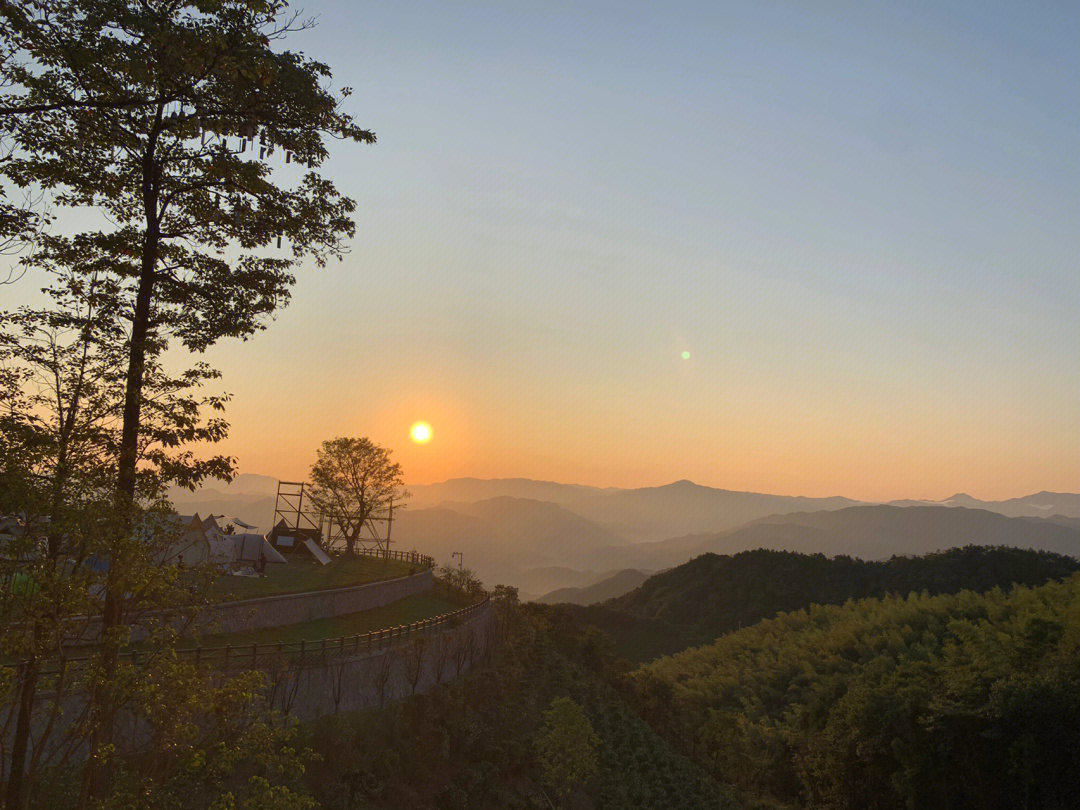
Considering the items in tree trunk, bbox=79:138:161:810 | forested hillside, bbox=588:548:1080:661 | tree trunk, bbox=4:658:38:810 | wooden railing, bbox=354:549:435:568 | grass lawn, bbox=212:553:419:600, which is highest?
tree trunk, bbox=79:138:161:810

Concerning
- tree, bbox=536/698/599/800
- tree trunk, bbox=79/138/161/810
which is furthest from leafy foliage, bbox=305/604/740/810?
tree trunk, bbox=79/138/161/810

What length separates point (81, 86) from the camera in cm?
1089

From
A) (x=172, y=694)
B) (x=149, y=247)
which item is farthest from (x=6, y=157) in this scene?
(x=172, y=694)

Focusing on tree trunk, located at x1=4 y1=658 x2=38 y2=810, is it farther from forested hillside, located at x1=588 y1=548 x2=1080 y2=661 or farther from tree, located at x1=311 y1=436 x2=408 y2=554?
forested hillside, located at x1=588 y1=548 x2=1080 y2=661

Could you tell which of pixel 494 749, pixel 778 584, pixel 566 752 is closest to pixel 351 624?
pixel 494 749

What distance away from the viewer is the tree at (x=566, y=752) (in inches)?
1159

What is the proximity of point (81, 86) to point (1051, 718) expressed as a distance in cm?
3998

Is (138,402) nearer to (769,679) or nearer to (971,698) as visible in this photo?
(971,698)

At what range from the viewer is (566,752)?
2995 cm

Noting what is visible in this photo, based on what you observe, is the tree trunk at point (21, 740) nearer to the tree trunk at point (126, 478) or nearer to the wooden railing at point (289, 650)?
the tree trunk at point (126, 478)

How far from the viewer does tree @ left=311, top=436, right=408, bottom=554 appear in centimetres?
6944

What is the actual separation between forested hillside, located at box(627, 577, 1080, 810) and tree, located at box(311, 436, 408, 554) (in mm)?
30731

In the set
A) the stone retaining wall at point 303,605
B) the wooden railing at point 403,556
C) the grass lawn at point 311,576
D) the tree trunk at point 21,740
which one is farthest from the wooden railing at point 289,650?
the wooden railing at point 403,556

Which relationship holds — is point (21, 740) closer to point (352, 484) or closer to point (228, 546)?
point (228, 546)
